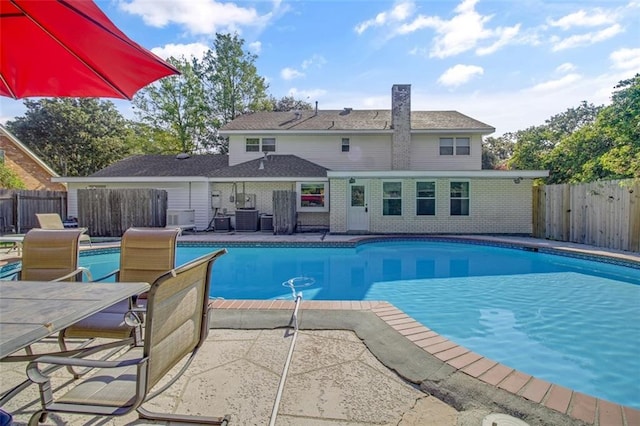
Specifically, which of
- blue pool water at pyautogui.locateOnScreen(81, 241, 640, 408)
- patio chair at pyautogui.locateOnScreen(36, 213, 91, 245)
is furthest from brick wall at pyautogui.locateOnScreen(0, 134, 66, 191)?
blue pool water at pyautogui.locateOnScreen(81, 241, 640, 408)

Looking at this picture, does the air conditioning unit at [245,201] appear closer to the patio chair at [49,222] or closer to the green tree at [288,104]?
the patio chair at [49,222]

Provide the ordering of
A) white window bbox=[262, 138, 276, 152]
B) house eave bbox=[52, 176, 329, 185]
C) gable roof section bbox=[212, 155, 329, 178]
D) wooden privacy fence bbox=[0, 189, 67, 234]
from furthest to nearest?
white window bbox=[262, 138, 276, 152] → gable roof section bbox=[212, 155, 329, 178] → house eave bbox=[52, 176, 329, 185] → wooden privacy fence bbox=[0, 189, 67, 234]

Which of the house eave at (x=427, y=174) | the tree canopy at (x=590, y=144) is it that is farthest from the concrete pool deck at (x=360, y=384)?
the tree canopy at (x=590, y=144)

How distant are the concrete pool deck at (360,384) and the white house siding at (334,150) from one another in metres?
14.2

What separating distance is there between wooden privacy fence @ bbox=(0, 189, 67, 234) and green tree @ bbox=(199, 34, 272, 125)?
45.7ft

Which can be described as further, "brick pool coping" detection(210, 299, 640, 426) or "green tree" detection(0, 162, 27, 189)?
"green tree" detection(0, 162, 27, 189)

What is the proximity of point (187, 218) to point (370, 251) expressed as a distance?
8.45m

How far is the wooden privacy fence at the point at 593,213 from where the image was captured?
923 centimetres

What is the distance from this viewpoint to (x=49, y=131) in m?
28.0

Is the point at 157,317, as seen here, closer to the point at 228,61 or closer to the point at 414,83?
the point at 414,83

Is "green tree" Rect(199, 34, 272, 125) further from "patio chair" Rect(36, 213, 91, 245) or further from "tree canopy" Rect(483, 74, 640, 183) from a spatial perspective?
"tree canopy" Rect(483, 74, 640, 183)

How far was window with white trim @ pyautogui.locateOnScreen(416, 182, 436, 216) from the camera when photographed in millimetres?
14203

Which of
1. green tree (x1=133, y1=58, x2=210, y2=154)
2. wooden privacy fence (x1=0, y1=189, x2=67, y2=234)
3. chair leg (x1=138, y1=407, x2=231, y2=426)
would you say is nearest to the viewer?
chair leg (x1=138, y1=407, x2=231, y2=426)

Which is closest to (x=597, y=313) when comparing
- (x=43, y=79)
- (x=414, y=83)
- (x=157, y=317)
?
→ (x=157, y=317)
